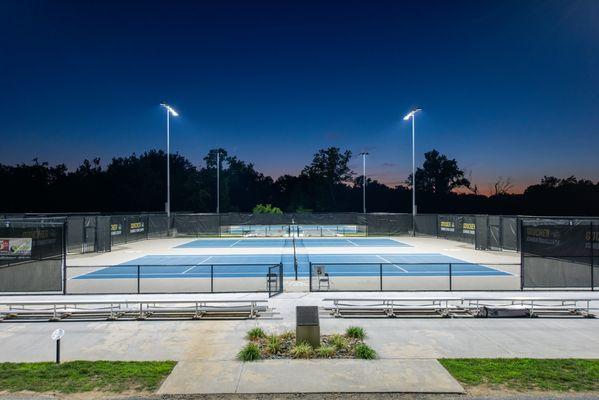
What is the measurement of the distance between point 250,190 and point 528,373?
10652cm

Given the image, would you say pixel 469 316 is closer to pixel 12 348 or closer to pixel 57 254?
pixel 12 348

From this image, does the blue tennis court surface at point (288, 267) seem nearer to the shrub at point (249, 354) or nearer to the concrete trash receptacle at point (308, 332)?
the concrete trash receptacle at point (308, 332)

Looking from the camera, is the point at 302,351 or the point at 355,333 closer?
the point at 302,351

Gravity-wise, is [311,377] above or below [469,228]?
below

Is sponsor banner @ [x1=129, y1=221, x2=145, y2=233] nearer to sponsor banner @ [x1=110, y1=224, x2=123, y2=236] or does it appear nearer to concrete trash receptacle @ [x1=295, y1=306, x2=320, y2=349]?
sponsor banner @ [x1=110, y1=224, x2=123, y2=236]

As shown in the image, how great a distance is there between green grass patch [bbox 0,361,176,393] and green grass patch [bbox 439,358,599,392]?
5.96m

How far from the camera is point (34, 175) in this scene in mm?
87312

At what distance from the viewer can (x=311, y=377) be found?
8695 millimetres

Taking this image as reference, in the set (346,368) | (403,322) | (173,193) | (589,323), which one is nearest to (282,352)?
(346,368)

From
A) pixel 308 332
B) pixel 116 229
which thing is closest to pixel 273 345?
pixel 308 332

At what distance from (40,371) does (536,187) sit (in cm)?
9185

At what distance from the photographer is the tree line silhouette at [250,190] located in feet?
267

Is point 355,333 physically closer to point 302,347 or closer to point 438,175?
point 302,347

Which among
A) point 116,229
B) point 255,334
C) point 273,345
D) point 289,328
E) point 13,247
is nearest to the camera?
point 273,345
